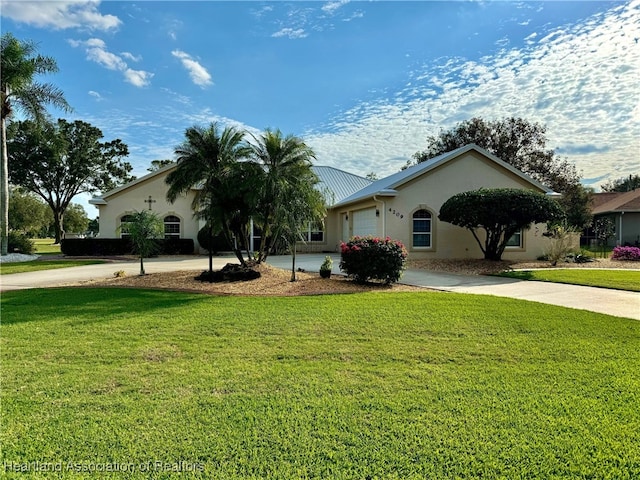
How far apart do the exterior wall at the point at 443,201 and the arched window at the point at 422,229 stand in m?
0.20

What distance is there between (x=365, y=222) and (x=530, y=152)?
20.7 metres

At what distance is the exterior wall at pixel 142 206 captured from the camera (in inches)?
925

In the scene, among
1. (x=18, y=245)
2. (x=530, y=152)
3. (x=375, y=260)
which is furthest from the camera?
(x=530, y=152)

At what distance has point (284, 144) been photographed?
12.0m

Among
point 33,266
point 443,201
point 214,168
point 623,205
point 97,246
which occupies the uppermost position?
point 623,205

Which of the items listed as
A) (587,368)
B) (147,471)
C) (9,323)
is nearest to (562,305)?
(587,368)

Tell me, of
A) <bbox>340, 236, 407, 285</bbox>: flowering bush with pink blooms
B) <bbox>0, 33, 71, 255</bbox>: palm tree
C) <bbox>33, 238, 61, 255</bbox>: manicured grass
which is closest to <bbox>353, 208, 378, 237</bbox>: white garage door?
<bbox>340, 236, 407, 285</bbox>: flowering bush with pink blooms

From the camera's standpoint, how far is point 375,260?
10883 millimetres

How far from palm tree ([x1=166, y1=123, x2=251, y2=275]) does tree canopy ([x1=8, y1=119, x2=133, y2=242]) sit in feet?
97.7

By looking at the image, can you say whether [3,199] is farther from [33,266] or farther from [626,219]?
[626,219]

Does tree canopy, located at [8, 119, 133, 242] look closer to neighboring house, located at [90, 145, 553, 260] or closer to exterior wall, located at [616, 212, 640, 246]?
neighboring house, located at [90, 145, 553, 260]

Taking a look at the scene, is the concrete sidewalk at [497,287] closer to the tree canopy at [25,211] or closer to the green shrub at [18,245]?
the green shrub at [18,245]

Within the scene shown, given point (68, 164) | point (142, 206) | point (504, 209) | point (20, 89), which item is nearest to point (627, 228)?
point (504, 209)

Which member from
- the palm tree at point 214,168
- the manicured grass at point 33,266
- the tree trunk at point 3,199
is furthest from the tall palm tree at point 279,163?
the tree trunk at point 3,199
